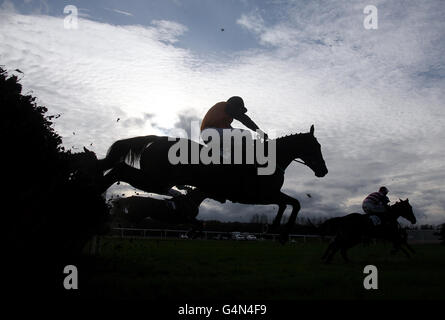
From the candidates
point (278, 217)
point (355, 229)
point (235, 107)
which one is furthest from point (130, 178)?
point (355, 229)

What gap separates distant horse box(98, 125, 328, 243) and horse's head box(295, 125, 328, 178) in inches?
24.6

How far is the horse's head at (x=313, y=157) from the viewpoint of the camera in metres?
7.36

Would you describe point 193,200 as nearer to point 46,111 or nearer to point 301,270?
point 46,111

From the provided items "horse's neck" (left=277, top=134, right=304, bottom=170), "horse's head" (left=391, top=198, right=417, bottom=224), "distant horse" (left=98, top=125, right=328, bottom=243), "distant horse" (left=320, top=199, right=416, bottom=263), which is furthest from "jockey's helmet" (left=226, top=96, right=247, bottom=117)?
"horse's head" (left=391, top=198, right=417, bottom=224)

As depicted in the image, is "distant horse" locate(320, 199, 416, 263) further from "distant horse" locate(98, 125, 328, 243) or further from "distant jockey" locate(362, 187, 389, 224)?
"distant horse" locate(98, 125, 328, 243)

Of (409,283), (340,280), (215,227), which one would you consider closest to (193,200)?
(340,280)

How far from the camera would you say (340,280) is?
8148 millimetres

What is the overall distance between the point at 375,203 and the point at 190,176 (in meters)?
8.81

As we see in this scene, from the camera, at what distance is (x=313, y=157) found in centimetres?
743

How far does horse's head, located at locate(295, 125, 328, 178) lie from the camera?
24.1 feet

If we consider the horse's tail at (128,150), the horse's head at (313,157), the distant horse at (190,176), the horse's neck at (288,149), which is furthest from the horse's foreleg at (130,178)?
the horse's head at (313,157)

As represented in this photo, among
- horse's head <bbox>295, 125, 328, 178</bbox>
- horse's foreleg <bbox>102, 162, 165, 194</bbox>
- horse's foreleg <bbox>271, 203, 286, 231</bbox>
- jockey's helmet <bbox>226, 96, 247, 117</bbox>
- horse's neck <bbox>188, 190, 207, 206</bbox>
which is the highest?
jockey's helmet <bbox>226, 96, 247, 117</bbox>

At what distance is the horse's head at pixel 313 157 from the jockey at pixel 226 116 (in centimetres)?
126
